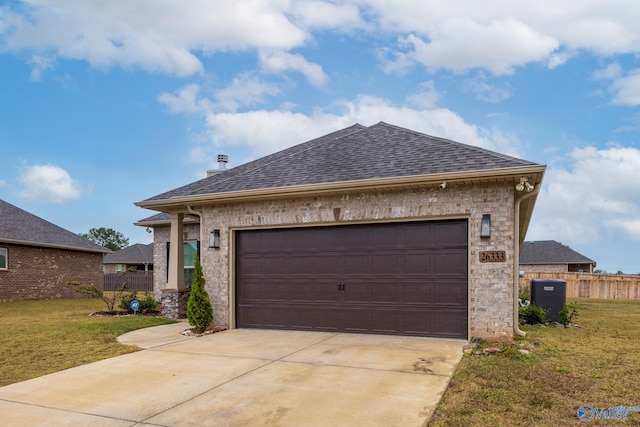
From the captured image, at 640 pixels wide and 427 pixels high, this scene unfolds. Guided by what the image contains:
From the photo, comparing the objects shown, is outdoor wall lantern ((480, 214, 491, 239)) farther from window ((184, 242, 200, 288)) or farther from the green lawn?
window ((184, 242, 200, 288))

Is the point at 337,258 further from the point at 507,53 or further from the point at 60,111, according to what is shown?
the point at 60,111

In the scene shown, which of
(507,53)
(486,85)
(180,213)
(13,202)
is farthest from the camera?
(13,202)

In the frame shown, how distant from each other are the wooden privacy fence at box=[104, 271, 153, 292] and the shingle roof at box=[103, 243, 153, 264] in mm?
7834

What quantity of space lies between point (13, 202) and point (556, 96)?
25.7 m

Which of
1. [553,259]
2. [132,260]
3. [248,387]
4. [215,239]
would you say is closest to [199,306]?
[215,239]

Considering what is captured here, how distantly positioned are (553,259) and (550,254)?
753 mm

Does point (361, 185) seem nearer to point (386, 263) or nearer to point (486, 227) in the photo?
point (386, 263)

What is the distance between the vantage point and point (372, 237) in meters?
9.05

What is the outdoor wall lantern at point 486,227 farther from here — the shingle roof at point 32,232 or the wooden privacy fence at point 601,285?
the shingle roof at point 32,232

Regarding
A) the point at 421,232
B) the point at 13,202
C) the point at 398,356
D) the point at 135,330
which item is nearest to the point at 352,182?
the point at 421,232

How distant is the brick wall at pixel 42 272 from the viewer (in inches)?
770

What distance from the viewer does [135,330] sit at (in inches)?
400

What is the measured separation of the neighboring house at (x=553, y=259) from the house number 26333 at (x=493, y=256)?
102 feet

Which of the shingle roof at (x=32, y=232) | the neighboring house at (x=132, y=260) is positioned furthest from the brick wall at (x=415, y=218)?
the neighboring house at (x=132, y=260)
